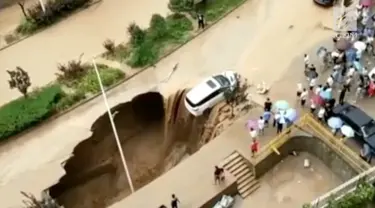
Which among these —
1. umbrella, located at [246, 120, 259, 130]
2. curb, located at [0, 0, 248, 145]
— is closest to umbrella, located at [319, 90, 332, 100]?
umbrella, located at [246, 120, 259, 130]

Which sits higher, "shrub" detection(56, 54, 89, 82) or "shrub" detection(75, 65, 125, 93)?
"shrub" detection(56, 54, 89, 82)

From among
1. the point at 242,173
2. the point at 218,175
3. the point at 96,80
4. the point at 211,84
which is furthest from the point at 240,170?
the point at 96,80

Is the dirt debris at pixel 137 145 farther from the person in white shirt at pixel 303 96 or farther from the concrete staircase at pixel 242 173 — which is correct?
the person in white shirt at pixel 303 96

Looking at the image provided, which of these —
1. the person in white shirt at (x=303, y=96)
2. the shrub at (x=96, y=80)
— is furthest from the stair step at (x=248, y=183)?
the shrub at (x=96, y=80)

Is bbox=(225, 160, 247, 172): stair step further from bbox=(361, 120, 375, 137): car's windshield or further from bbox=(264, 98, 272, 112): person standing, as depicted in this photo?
bbox=(361, 120, 375, 137): car's windshield

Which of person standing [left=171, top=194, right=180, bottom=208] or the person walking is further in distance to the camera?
the person walking
